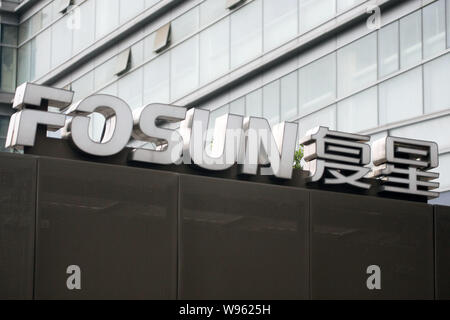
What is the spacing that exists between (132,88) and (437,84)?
17.3 metres

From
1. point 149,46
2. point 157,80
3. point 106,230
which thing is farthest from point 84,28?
point 106,230

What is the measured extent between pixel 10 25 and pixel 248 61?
23647mm

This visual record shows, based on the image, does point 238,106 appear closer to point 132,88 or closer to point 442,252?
point 132,88

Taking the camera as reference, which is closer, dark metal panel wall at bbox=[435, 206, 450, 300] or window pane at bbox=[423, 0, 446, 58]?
dark metal panel wall at bbox=[435, 206, 450, 300]

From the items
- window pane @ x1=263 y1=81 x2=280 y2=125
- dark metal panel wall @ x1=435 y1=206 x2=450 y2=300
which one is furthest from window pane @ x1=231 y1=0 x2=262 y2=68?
dark metal panel wall @ x1=435 y1=206 x2=450 y2=300

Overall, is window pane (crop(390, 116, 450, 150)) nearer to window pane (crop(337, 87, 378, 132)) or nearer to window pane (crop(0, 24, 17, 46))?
window pane (crop(337, 87, 378, 132))

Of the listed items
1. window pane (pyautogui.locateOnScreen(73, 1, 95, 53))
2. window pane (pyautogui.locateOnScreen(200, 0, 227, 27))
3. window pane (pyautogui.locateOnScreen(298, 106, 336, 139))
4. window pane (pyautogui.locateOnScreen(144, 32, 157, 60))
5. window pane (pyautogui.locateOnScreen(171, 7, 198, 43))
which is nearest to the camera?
window pane (pyautogui.locateOnScreen(298, 106, 336, 139))

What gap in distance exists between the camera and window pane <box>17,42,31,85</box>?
4945 cm

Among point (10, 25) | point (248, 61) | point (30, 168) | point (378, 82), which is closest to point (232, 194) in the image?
point (30, 168)

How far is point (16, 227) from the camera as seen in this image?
1271 cm

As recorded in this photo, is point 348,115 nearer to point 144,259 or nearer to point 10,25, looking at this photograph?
point 144,259

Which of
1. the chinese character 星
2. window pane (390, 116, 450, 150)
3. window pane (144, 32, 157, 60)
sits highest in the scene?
window pane (144, 32, 157, 60)

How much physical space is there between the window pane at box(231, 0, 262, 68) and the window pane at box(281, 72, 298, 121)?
6.16ft

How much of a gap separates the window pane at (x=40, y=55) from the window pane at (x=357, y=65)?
72.6 ft
